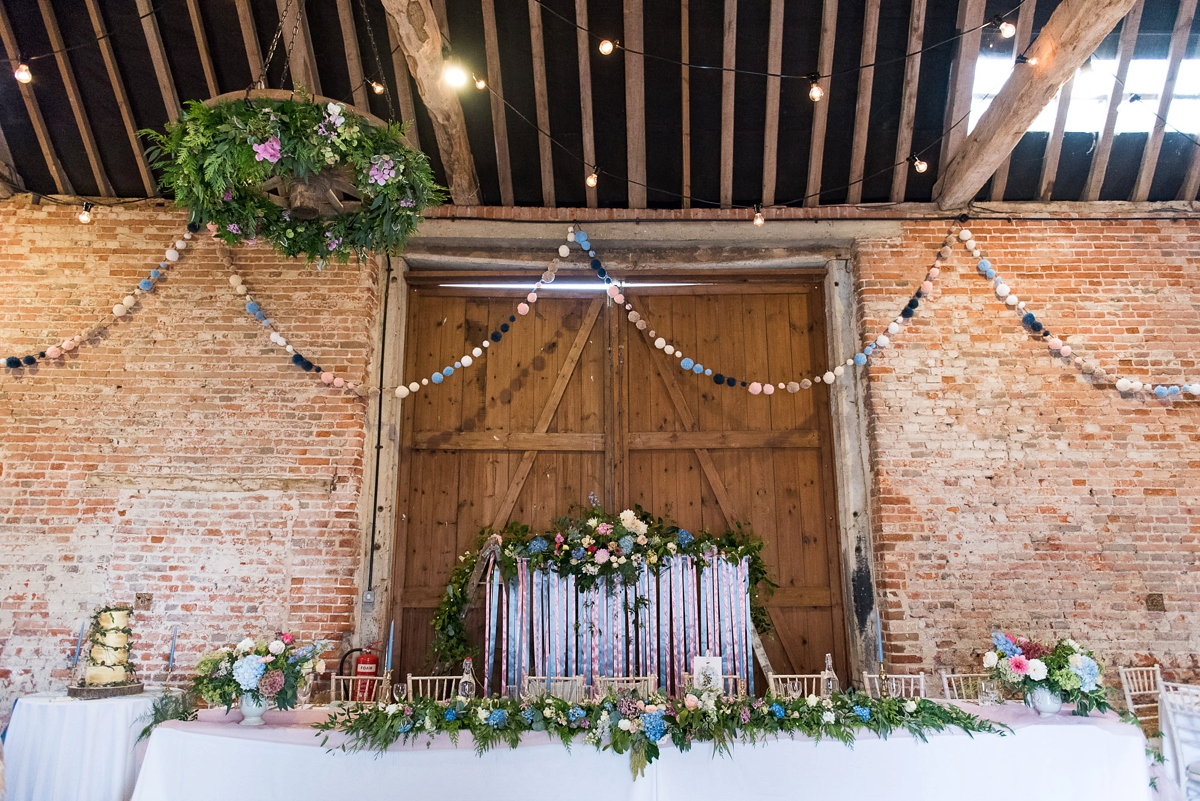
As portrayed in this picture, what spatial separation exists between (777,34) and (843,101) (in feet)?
2.32

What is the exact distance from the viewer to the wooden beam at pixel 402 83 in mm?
5400

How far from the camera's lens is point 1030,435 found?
554 centimetres

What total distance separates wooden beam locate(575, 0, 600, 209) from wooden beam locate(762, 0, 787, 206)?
24.6 inches

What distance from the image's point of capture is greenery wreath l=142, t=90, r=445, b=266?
3355mm

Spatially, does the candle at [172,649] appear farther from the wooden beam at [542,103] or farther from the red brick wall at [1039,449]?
the red brick wall at [1039,449]

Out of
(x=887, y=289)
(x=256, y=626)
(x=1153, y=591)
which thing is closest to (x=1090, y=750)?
(x=1153, y=591)

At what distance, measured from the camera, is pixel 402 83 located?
5508mm

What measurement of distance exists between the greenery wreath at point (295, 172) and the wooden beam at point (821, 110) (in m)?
3.05

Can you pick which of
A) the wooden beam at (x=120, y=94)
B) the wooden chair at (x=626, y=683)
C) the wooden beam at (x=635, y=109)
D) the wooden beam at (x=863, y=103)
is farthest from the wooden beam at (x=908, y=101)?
the wooden beam at (x=120, y=94)

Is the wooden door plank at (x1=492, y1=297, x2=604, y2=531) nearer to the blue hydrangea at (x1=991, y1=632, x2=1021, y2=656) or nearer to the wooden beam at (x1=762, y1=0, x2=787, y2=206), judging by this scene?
the wooden beam at (x1=762, y1=0, x2=787, y2=206)

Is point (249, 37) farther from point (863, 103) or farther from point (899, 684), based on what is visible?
point (899, 684)

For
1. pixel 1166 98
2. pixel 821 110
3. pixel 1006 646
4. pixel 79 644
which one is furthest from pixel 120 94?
pixel 1166 98

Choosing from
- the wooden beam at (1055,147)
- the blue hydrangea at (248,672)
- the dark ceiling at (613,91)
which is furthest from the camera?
the wooden beam at (1055,147)

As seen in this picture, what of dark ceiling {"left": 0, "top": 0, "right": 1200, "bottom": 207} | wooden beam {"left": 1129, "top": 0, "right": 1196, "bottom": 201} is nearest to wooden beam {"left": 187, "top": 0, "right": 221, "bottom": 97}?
dark ceiling {"left": 0, "top": 0, "right": 1200, "bottom": 207}
